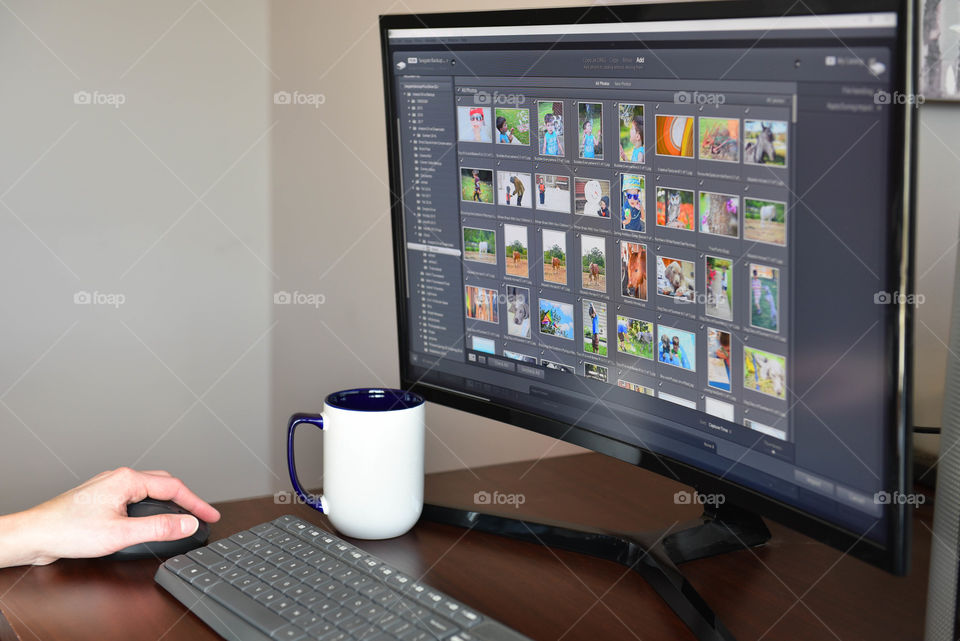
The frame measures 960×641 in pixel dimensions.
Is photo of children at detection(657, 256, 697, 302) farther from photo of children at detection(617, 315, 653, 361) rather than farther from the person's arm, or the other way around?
the person's arm

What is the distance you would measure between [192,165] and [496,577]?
1186mm

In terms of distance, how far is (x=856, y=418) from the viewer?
611 millimetres

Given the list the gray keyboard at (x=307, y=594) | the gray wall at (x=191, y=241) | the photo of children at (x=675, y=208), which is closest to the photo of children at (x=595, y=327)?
the photo of children at (x=675, y=208)

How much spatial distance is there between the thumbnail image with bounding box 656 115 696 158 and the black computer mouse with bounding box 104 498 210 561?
1.80 ft

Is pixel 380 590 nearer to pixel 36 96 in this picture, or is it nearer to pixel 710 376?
pixel 710 376

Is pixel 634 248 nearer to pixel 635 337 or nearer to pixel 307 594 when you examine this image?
pixel 635 337

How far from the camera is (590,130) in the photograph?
786 mm

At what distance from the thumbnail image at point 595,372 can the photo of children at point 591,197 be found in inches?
5.6

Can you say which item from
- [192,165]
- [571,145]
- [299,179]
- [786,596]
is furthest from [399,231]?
[192,165]

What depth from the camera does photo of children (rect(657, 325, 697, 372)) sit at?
2.43ft

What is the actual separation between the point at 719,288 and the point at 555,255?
19 centimetres

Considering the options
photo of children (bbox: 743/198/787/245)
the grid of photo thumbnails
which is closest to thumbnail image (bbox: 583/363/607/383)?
the grid of photo thumbnails

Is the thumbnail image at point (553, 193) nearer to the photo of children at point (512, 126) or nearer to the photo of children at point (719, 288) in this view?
the photo of children at point (512, 126)

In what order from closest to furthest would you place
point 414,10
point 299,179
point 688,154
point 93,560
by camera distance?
point 688,154 < point 93,560 < point 414,10 < point 299,179
